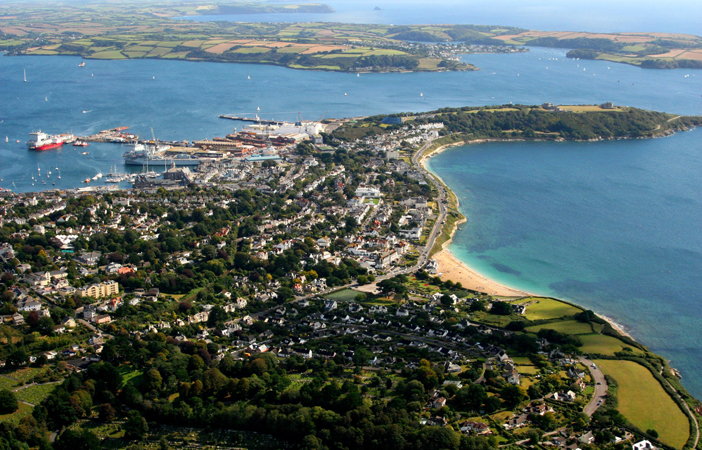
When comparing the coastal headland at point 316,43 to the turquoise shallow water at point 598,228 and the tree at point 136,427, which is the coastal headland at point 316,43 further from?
the tree at point 136,427

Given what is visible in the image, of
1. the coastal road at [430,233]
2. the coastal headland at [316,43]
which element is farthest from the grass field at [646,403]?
the coastal headland at [316,43]

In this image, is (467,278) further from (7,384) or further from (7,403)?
(7,403)

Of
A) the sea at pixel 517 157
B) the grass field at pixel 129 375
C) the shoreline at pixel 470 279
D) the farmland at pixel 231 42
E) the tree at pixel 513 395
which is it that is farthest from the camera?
the farmland at pixel 231 42

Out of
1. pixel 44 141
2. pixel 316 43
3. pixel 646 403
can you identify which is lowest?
pixel 646 403

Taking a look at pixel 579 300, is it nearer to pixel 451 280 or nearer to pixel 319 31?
pixel 451 280

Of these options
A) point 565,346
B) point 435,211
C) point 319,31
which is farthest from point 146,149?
point 319,31

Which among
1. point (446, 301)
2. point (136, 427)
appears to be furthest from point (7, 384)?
point (446, 301)
